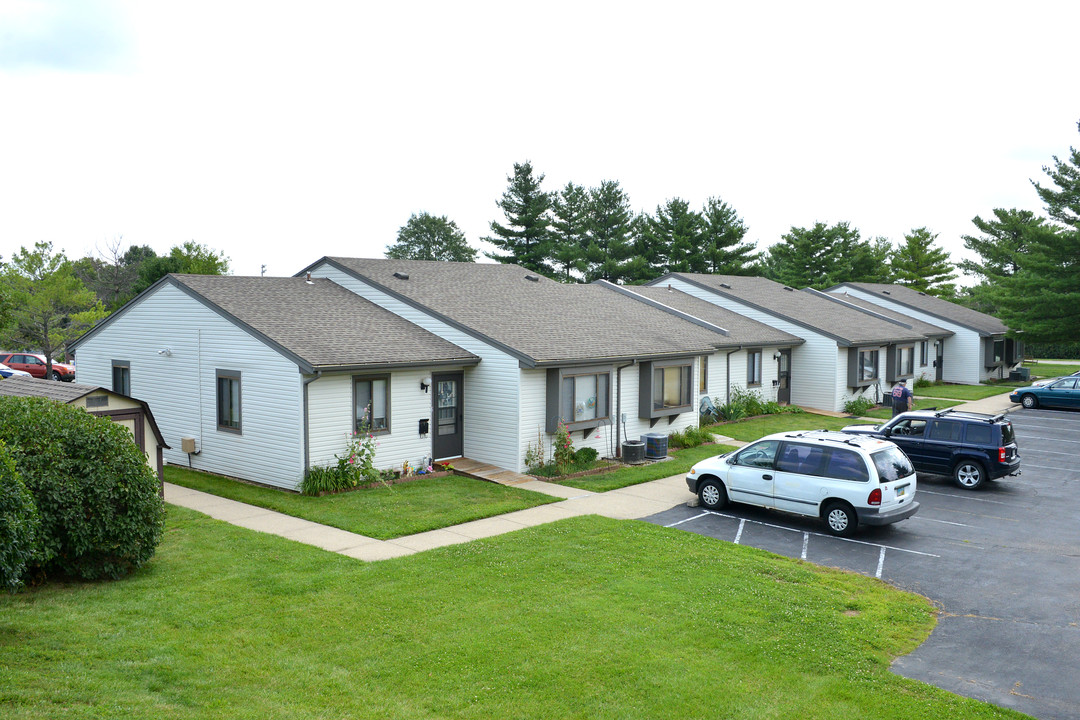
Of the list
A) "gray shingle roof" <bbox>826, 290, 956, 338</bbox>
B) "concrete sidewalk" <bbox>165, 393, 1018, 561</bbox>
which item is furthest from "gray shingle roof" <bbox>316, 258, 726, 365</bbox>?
"gray shingle roof" <bbox>826, 290, 956, 338</bbox>

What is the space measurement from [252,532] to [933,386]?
38.2m

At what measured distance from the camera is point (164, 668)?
8.02 meters

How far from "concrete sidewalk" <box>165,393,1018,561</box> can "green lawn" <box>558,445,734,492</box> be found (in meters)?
0.30

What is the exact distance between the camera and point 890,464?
48.0 ft

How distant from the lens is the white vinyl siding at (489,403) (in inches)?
774

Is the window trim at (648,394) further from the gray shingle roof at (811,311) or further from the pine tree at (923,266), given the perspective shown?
the pine tree at (923,266)

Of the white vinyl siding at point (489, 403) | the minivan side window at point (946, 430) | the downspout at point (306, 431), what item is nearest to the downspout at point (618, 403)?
the white vinyl siding at point (489, 403)

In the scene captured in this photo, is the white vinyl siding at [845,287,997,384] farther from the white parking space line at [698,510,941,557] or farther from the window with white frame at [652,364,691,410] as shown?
the white parking space line at [698,510,941,557]

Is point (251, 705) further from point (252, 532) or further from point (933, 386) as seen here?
point (933, 386)

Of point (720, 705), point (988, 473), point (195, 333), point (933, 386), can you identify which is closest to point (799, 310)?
point (933, 386)

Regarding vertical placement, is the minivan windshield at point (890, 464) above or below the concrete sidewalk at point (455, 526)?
above

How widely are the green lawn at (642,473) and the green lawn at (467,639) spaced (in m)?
5.99

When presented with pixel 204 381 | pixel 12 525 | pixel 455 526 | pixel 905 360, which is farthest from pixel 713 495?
pixel 905 360

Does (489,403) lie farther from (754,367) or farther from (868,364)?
(868,364)
